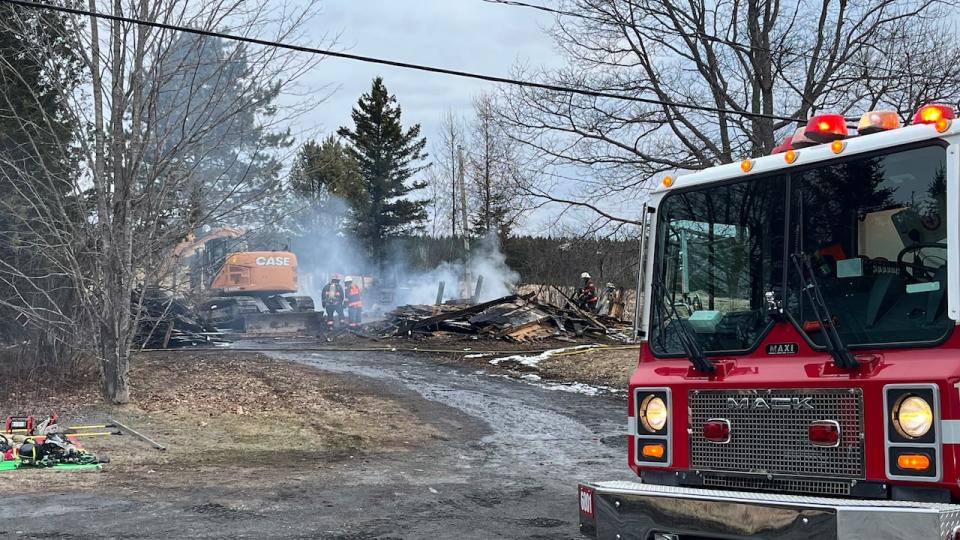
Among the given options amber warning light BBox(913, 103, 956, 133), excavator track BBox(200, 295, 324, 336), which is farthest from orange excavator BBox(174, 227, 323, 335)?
amber warning light BBox(913, 103, 956, 133)

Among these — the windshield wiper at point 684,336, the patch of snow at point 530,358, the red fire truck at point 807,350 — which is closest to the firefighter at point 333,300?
the patch of snow at point 530,358

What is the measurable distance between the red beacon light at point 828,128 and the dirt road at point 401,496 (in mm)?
3451

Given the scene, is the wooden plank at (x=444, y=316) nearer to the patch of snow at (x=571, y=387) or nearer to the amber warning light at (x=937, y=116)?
the patch of snow at (x=571, y=387)

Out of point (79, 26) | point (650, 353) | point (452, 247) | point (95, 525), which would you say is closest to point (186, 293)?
point (79, 26)

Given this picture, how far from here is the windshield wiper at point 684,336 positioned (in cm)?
512

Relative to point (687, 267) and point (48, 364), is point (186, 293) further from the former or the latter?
point (687, 267)

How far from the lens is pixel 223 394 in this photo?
13.8 meters

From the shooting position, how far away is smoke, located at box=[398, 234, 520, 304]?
42.0m

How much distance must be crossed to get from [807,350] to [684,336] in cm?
80

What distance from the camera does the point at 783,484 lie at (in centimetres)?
465

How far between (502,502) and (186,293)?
7.71 meters

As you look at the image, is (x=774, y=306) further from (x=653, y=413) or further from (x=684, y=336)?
(x=653, y=413)

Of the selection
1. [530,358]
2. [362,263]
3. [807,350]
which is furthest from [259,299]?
[807,350]

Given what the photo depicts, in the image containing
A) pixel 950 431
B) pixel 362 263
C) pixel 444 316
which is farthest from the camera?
pixel 362 263
